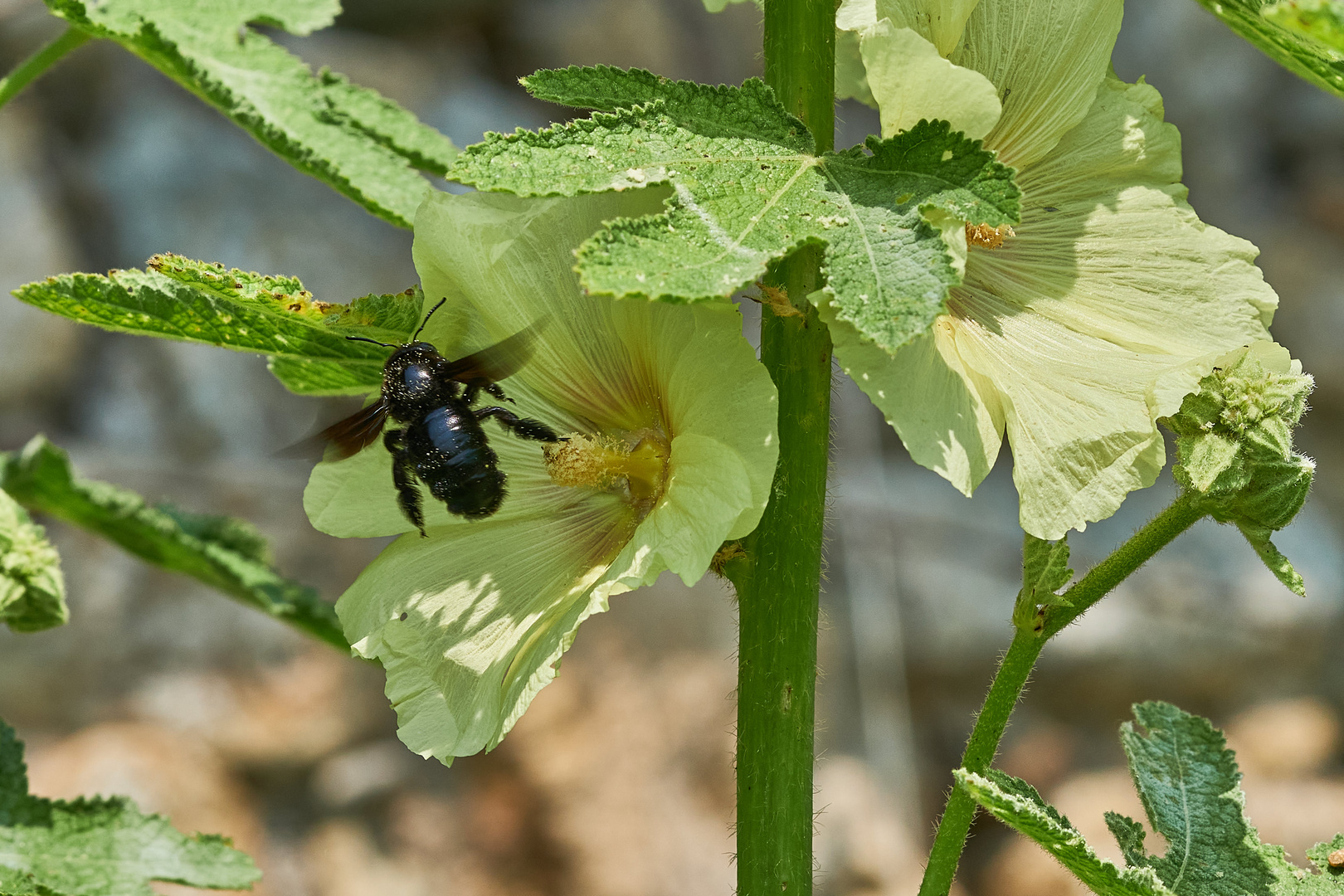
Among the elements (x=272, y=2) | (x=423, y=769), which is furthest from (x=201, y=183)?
(x=272, y=2)

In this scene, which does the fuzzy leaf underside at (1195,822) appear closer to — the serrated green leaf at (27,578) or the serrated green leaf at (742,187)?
the serrated green leaf at (742,187)

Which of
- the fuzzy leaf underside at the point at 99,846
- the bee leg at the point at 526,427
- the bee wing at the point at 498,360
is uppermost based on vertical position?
the bee leg at the point at 526,427

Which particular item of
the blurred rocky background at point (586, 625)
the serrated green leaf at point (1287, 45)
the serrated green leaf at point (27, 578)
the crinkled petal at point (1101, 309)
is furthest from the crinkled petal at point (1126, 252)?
the blurred rocky background at point (586, 625)

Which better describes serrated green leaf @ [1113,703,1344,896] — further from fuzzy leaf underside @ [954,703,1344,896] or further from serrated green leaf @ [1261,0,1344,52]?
serrated green leaf @ [1261,0,1344,52]

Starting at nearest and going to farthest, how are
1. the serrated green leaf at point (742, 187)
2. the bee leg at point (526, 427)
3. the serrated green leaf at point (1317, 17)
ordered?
the serrated green leaf at point (1317, 17) < the serrated green leaf at point (742, 187) < the bee leg at point (526, 427)

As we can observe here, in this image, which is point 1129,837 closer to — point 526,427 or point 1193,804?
point 1193,804

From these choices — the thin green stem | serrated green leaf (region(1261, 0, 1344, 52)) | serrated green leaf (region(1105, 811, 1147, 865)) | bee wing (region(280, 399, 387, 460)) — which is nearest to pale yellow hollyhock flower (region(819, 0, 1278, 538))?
serrated green leaf (region(1261, 0, 1344, 52))
